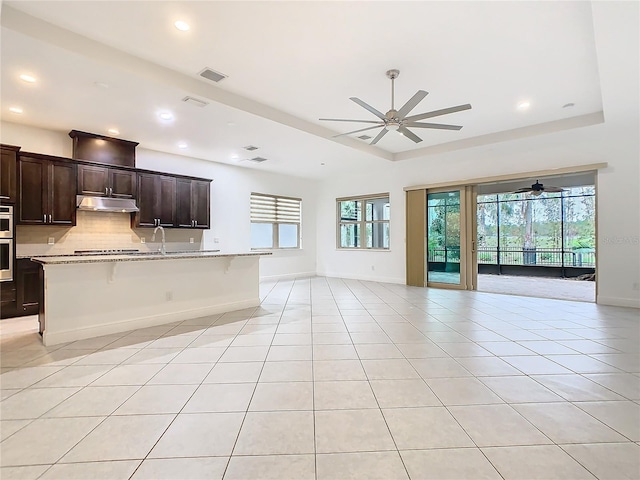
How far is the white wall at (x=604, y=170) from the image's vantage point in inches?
120

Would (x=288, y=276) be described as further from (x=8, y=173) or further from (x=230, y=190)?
(x=8, y=173)

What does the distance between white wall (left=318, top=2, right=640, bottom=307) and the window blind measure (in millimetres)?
1602

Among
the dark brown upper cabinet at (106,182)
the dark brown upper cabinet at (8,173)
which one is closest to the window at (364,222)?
the dark brown upper cabinet at (106,182)

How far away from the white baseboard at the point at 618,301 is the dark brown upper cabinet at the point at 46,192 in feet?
29.0

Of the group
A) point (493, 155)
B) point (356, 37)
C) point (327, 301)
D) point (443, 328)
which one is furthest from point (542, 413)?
point (493, 155)

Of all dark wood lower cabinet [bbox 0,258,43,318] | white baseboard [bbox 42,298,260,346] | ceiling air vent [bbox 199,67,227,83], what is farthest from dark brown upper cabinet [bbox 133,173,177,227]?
ceiling air vent [bbox 199,67,227,83]

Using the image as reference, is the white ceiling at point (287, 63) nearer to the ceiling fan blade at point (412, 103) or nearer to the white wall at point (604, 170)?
the white wall at point (604, 170)

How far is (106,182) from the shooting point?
538 cm

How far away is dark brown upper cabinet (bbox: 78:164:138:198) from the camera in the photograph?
5.15 m

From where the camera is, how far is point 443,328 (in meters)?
3.93

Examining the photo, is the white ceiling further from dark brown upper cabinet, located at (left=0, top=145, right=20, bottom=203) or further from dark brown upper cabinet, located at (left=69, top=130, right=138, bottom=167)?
dark brown upper cabinet, located at (left=0, top=145, right=20, bottom=203)

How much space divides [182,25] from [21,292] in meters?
4.42

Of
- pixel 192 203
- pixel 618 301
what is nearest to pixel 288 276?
pixel 192 203

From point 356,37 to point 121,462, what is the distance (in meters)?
3.67
